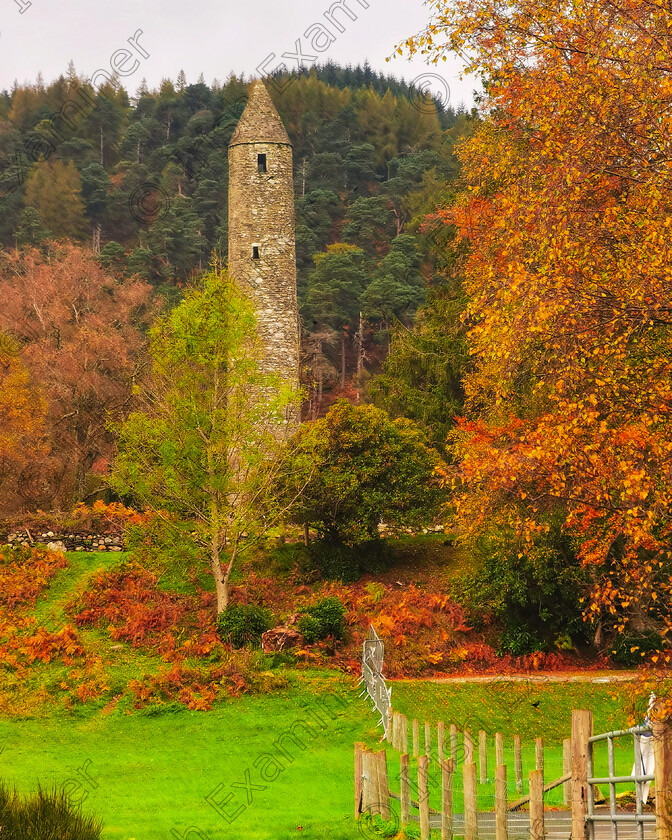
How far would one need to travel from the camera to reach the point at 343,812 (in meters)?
12.0

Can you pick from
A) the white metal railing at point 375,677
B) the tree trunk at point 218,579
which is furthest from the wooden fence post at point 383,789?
the tree trunk at point 218,579

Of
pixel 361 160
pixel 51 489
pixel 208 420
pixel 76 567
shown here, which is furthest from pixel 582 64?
pixel 361 160

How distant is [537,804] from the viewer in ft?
26.3

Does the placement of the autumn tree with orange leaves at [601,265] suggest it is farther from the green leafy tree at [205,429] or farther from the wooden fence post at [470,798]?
the green leafy tree at [205,429]

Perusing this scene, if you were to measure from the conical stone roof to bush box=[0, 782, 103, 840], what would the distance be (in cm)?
2697

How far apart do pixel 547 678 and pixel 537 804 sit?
12.5 metres

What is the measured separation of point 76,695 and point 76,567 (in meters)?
8.46

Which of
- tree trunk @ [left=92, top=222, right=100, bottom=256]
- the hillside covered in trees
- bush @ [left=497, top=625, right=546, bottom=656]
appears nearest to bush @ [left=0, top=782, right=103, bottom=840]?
bush @ [left=497, top=625, right=546, bottom=656]

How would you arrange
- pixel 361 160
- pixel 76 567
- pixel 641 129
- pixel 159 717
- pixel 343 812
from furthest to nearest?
pixel 361 160, pixel 76 567, pixel 159 717, pixel 343 812, pixel 641 129

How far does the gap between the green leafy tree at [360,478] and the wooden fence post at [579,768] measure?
17030 mm

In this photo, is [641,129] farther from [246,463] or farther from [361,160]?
[361,160]

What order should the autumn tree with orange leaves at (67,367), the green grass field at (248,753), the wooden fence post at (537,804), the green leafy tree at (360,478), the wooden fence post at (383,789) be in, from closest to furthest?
the wooden fence post at (537,804) < the wooden fence post at (383,789) < the green grass field at (248,753) < the green leafy tree at (360,478) < the autumn tree with orange leaves at (67,367)

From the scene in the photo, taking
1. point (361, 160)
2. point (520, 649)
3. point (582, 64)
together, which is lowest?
point (520, 649)

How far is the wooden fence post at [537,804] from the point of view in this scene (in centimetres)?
799
